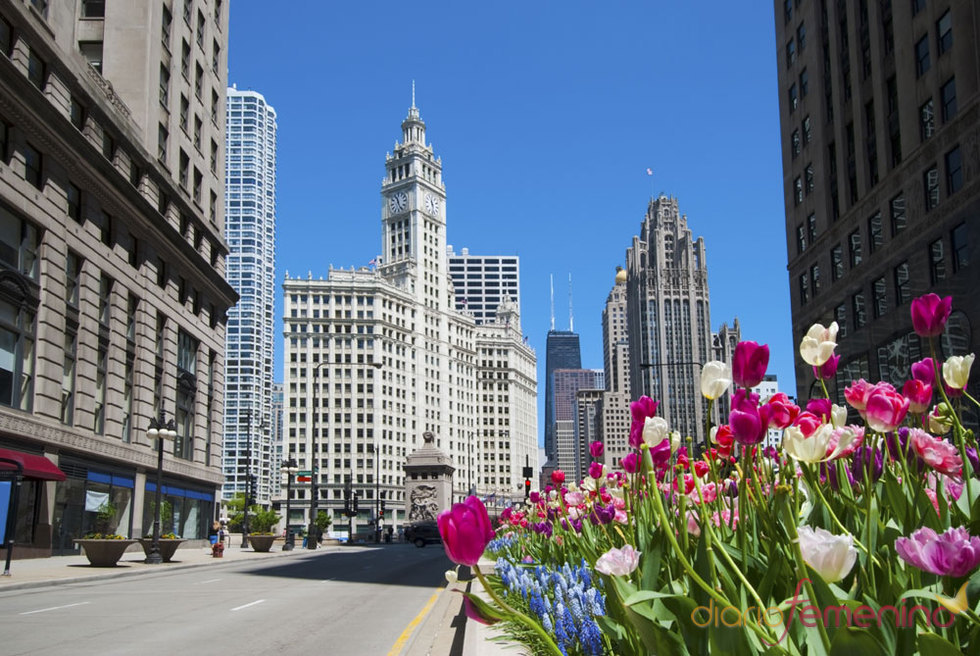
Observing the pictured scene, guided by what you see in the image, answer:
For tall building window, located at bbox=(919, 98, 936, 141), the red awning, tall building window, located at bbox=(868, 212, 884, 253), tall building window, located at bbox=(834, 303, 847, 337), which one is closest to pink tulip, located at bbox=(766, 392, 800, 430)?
the red awning

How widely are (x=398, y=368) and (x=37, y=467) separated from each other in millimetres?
131806

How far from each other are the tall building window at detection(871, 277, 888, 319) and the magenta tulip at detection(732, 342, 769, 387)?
39.9 metres

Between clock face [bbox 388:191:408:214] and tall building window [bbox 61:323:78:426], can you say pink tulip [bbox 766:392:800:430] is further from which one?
clock face [bbox 388:191:408:214]

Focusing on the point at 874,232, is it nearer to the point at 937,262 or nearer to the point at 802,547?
the point at 937,262

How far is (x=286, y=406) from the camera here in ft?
520

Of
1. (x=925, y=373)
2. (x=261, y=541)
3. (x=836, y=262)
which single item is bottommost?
(x=261, y=541)

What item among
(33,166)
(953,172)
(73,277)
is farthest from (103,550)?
(953,172)

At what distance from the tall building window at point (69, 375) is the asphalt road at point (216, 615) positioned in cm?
1329

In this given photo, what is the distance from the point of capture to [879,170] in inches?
1658

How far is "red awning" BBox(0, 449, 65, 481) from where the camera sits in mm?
30330

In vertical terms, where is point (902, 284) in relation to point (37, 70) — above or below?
below

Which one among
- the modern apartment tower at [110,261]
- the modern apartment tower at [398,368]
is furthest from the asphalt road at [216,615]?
the modern apartment tower at [398,368]

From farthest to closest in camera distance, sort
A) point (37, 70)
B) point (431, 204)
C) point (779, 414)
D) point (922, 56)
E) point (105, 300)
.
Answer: point (431, 204)
point (105, 300)
point (922, 56)
point (37, 70)
point (779, 414)

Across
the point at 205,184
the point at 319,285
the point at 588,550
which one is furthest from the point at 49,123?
the point at 319,285
